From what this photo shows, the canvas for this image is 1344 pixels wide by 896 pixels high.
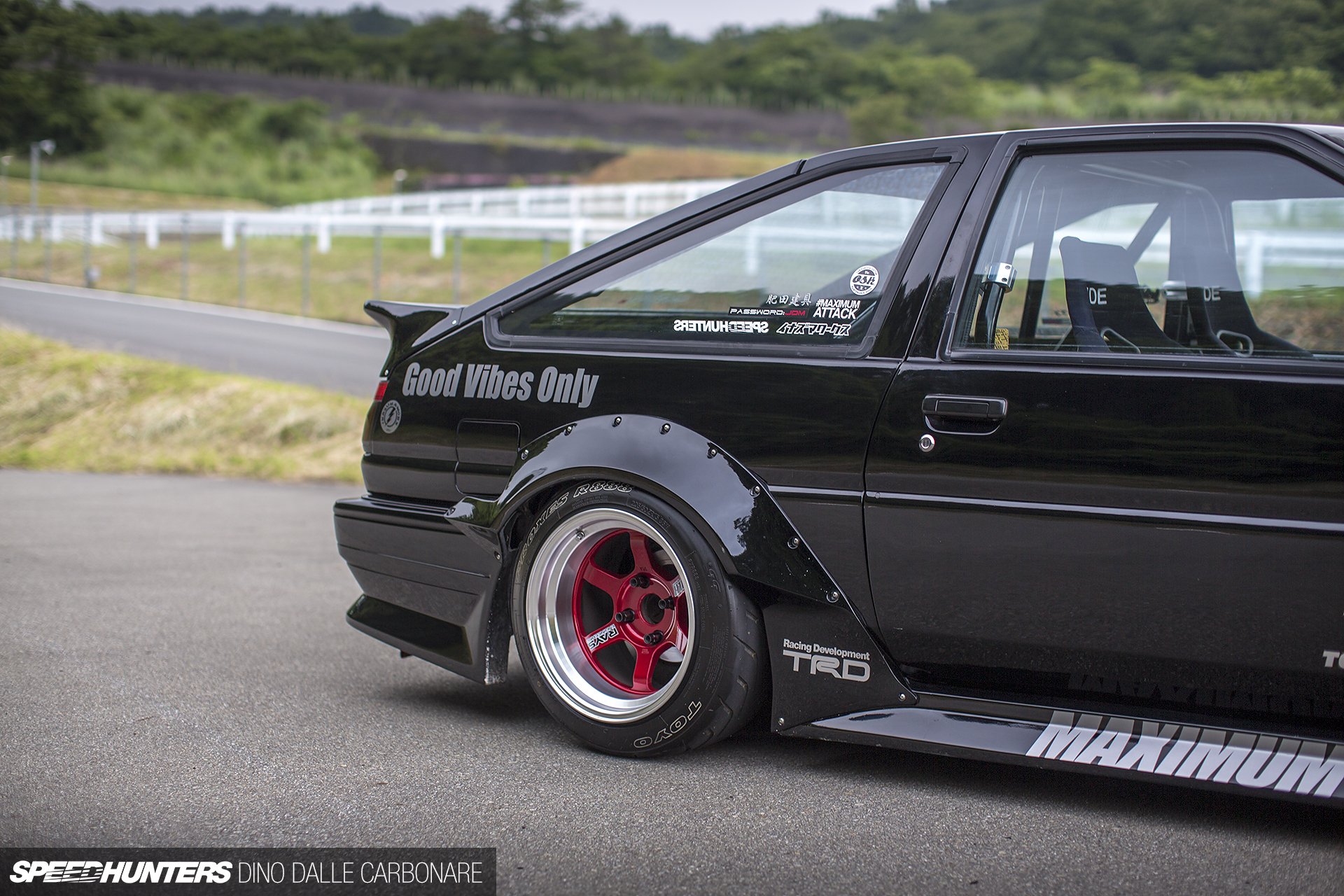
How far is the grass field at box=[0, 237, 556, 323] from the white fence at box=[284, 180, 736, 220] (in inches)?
66.9

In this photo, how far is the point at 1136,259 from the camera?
2975 mm

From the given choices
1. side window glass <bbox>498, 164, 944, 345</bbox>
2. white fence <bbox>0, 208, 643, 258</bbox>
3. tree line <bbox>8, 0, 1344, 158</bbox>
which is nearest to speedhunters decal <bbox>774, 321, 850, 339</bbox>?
side window glass <bbox>498, 164, 944, 345</bbox>

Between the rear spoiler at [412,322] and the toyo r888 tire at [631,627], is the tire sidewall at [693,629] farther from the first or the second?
the rear spoiler at [412,322]

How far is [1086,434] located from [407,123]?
236 feet

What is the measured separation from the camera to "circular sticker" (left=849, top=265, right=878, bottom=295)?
2941mm

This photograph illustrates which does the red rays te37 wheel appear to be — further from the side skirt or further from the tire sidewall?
the side skirt

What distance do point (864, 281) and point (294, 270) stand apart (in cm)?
2463

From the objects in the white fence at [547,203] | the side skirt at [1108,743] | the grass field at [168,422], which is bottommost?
the grass field at [168,422]

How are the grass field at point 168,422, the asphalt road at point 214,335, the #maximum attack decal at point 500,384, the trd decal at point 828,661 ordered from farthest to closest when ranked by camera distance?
the asphalt road at point 214,335 < the grass field at point 168,422 < the #maximum attack decal at point 500,384 < the trd decal at point 828,661

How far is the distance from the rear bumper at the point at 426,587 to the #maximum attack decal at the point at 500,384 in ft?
1.16

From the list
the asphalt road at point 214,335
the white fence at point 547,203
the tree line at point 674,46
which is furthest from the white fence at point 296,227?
the tree line at point 674,46

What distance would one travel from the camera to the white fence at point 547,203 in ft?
84.7

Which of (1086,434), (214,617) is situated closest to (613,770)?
(1086,434)

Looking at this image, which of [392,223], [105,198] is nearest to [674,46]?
[105,198]
